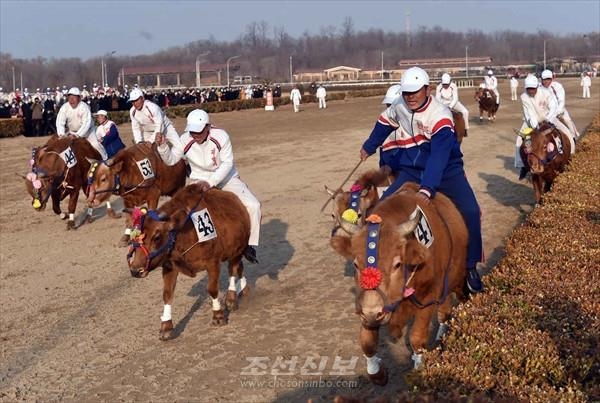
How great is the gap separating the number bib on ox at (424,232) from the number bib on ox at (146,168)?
6260 mm

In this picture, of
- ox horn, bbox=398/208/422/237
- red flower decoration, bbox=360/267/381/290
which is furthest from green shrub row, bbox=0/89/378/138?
red flower decoration, bbox=360/267/381/290

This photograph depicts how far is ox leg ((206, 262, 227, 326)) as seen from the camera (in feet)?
23.1

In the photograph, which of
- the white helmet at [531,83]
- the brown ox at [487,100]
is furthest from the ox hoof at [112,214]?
the brown ox at [487,100]

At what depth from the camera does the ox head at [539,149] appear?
1097 centimetres

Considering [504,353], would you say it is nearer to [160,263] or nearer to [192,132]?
[160,263]

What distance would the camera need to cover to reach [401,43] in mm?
158375

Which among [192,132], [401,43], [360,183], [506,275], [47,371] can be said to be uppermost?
[401,43]

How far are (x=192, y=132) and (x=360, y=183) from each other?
194 centimetres

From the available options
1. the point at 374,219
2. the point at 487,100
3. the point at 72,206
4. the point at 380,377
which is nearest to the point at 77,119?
the point at 72,206

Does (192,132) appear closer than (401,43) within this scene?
Yes

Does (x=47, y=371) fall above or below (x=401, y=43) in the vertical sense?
below

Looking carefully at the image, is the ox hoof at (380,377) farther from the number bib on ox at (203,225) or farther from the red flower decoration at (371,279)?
the number bib on ox at (203,225)

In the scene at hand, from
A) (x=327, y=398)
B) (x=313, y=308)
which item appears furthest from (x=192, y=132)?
(x=327, y=398)

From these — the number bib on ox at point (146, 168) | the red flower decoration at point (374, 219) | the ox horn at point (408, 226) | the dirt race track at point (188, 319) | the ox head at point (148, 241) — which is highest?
the red flower decoration at point (374, 219)
